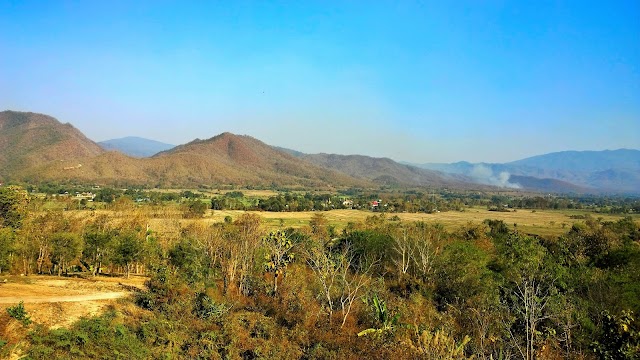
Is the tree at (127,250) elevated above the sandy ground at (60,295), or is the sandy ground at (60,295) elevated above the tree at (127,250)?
the tree at (127,250)

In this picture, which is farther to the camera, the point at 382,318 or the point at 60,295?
the point at 60,295

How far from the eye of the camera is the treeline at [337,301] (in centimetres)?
1931

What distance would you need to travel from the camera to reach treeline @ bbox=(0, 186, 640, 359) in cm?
1931

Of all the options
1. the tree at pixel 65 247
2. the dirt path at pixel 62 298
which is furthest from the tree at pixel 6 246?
the dirt path at pixel 62 298

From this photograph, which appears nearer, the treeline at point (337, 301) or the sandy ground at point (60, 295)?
the treeline at point (337, 301)

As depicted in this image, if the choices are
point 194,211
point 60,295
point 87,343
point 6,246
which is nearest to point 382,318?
point 87,343

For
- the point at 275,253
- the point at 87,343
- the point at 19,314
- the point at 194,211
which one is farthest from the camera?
the point at 194,211

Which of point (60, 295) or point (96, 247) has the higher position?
point (96, 247)

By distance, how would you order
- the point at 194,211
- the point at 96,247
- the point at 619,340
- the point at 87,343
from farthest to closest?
the point at 194,211
the point at 96,247
the point at 87,343
the point at 619,340

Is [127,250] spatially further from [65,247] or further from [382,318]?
[382,318]

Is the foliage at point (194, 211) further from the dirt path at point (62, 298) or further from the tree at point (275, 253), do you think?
the dirt path at point (62, 298)

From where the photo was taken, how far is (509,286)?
28.3 meters

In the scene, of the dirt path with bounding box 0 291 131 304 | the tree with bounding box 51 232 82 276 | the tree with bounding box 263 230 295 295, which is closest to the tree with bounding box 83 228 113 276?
the tree with bounding box 51 232 82 276

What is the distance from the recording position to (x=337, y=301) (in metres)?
28.5
